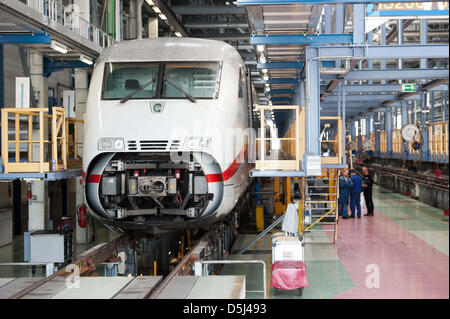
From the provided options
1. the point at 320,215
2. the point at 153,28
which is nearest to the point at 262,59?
the point at 320,215

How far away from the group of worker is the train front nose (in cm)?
888

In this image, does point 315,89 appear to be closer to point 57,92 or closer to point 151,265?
point 151,265

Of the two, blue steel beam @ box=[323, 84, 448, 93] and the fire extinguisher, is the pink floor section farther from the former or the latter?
blue steel beam @ box=[323, 84, 448, 93]

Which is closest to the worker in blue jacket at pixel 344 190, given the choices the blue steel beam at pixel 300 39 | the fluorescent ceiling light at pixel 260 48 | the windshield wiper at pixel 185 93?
the fluorescent ceiling light at pixel 260 48

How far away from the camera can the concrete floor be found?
888cm

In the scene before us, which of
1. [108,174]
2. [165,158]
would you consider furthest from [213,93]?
[108,174]

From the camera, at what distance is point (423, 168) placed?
24750 millimetres

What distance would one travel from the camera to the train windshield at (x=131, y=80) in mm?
8586

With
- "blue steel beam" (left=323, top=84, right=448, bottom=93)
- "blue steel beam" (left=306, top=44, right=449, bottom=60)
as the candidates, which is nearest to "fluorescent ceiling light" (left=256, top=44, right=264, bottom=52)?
"blue steel beam" (left=306, top=44, right=449, bottom=60)

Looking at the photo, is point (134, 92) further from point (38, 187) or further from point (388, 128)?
point (388, 128)

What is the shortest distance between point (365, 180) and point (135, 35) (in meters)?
9.13

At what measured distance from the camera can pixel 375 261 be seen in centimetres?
1107

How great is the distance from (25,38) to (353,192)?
10.8 m

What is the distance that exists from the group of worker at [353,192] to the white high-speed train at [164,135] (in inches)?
321
